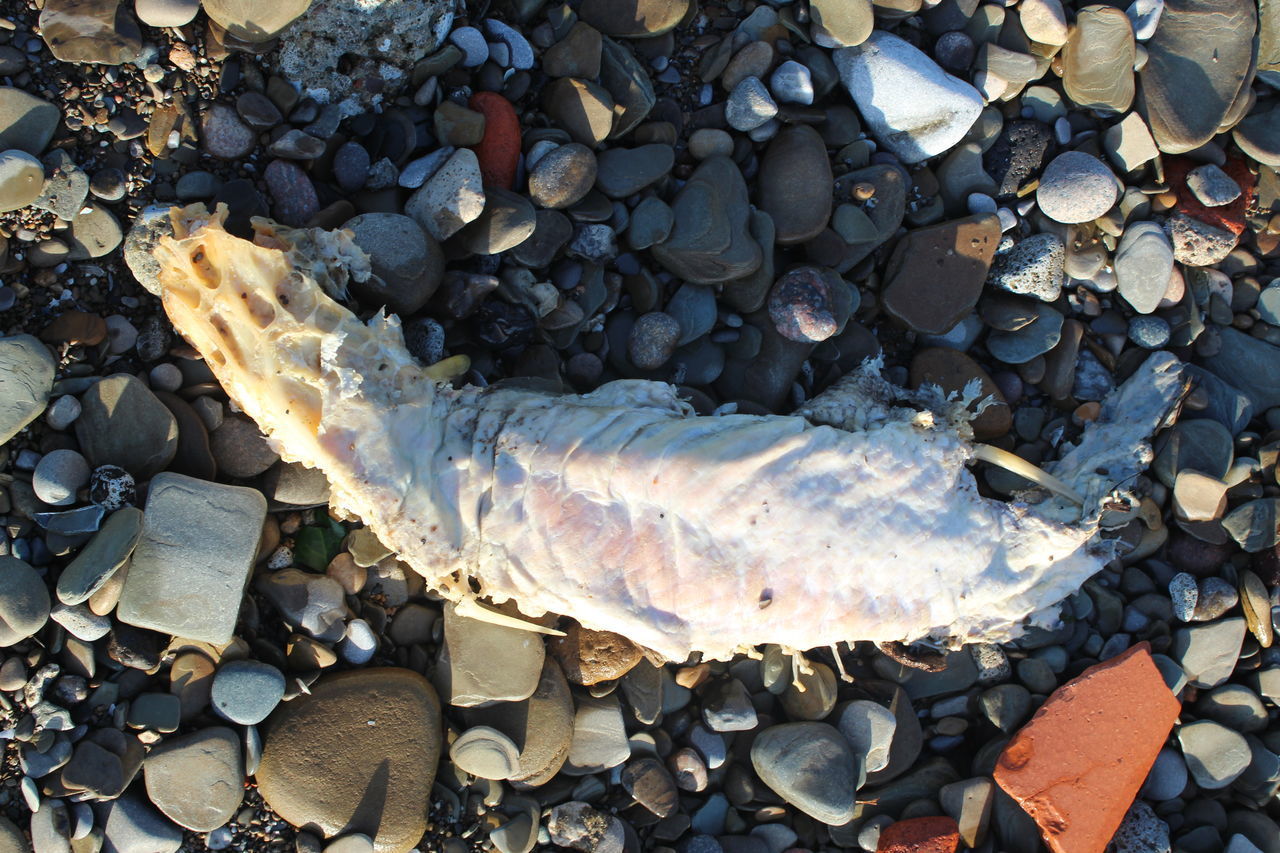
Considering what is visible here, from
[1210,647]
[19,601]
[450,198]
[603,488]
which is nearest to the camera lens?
[603,488]

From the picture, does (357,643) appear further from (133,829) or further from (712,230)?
(712,230)

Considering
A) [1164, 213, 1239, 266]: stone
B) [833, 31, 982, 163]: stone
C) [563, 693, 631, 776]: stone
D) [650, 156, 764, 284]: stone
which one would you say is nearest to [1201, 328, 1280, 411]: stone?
[1164, 213, 1239, 266]: stone

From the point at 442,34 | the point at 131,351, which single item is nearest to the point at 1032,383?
the point at 442,34

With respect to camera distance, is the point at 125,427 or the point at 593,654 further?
the point at 593,654

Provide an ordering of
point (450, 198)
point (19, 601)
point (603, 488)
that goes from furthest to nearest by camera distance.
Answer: point (450, 198), point (19, 601), point (603, 488)

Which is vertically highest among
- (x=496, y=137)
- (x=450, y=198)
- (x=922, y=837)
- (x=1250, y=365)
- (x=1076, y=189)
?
(x=496, y=137)

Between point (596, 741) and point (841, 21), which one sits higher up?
point (841, 21)

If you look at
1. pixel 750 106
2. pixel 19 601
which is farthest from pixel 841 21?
pixel 19 601
